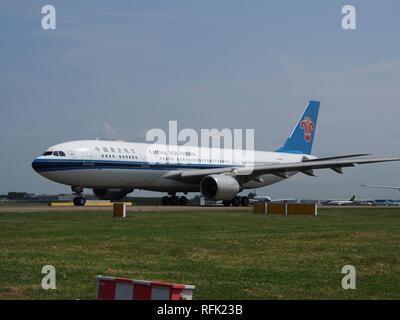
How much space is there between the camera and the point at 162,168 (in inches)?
1960

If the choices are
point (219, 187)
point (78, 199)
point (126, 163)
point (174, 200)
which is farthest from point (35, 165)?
point (174, 200)

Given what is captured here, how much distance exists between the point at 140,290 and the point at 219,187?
126ft

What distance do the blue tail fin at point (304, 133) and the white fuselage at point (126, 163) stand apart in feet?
29.9

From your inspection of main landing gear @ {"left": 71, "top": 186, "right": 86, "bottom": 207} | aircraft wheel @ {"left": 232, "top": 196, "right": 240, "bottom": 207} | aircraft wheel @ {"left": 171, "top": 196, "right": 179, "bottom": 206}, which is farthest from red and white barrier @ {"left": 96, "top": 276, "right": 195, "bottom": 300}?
aircraft wheel @ {"left": 171, "top": 196, "right": 179, "bottom": 206}

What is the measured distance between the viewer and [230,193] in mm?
48938

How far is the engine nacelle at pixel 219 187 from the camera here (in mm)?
48312

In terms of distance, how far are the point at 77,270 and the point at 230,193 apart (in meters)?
35.1

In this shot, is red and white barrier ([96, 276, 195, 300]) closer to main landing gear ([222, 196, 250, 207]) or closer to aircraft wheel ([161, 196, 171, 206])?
main landing gear ([222, 196, 250, 207])

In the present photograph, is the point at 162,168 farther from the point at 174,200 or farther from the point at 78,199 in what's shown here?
the point at 78,199

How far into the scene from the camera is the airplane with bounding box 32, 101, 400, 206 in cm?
4378

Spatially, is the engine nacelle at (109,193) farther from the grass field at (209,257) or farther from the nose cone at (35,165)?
the grass field at (209,257)

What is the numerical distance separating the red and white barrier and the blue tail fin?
54.7 metres
